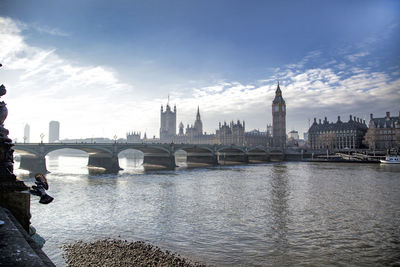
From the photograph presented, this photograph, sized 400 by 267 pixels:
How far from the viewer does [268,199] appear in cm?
2192

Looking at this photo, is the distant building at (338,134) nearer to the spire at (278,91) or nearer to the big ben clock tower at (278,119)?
the big ben clock tower at (278,119)

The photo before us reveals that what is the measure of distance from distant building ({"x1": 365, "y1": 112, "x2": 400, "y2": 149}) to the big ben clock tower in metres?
49.6

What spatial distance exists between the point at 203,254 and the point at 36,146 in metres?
41.0

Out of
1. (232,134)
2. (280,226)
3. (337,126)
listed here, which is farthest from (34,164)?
(337,126)

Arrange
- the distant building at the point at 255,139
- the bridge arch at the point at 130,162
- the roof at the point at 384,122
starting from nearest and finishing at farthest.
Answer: the bridge arch at the point at 130,162 < the roof at the point at 384,122 < the distant building at the point at 255,139

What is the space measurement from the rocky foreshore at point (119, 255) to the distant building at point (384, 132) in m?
119

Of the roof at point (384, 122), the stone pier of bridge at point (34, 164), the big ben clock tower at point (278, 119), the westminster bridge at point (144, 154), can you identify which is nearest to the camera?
the stone pier of bridge at point (34, 164)

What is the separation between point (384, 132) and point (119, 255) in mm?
128426

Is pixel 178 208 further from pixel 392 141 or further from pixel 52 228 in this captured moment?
pixel 392 141

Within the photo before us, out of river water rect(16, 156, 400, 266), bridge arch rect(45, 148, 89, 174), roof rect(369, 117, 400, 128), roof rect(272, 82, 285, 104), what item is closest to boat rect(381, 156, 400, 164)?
roof rect(369, 117, 400, 128)

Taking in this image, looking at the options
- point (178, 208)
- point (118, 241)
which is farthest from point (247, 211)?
point (118, 241)

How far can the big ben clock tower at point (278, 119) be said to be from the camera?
158625mm

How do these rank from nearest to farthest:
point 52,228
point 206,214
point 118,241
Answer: point 118,241
point 52,228
point 206,214

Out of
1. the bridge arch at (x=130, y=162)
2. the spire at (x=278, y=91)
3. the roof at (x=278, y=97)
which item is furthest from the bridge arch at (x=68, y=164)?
the spire at (x=278, y=91)
